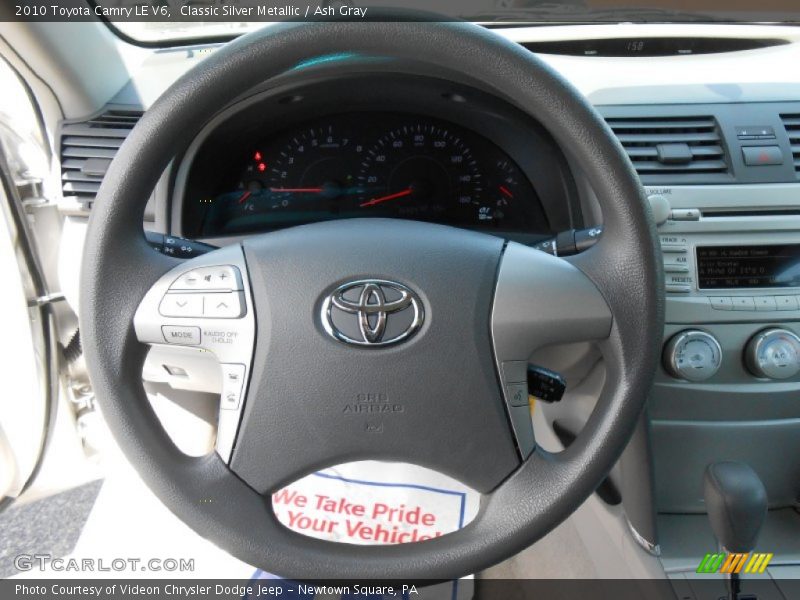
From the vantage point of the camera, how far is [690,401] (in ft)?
3.69

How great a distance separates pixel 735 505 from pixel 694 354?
261 mm

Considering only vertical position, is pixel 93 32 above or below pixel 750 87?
above

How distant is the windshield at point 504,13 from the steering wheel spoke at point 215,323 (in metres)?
0.62

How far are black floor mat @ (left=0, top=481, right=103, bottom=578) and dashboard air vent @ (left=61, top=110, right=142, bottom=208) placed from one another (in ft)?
3.05

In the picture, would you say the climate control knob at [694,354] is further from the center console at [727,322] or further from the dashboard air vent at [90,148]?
the dashboard air vent at [90,148]

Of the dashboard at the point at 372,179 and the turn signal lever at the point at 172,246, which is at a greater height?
the dashboard at the point at 372,179

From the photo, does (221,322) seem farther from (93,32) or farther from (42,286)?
(42,286)

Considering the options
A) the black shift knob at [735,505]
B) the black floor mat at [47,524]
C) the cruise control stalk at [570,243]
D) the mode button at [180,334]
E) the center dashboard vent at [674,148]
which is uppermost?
the center dashboard vent at [674,148]

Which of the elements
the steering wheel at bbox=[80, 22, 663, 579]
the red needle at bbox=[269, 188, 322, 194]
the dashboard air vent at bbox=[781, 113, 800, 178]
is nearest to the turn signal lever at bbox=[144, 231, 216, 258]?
the steering wheel at bbox=[80, 22, 663, 579]

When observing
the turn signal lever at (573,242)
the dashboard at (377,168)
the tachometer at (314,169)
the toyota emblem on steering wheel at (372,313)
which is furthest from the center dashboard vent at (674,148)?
the toyota emblem on steering wheel at (372,313)

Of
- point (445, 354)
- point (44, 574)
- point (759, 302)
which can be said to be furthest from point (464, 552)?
point (44, 574)

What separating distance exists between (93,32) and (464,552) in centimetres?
109

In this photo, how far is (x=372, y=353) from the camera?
2.50 feet

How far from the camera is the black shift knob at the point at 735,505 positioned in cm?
89
